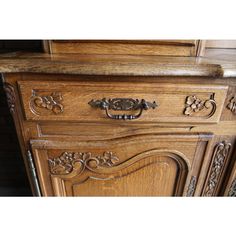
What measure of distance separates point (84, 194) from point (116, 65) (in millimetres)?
389

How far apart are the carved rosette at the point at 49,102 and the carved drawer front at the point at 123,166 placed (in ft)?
0.31

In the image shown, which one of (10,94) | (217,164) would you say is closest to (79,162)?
(10,94)

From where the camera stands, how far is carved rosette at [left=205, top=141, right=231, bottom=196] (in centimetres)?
48

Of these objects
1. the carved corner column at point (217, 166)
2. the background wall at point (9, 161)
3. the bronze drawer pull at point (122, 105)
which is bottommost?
the background wall at point (9, 161)

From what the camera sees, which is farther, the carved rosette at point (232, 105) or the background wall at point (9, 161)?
the background wall at point (9, 161)

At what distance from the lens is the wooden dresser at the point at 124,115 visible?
385mm

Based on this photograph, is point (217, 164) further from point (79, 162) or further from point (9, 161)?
point (9, 161)

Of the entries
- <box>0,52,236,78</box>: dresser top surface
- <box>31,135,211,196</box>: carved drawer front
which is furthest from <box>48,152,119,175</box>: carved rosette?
<box>0,52,236,78</box>: dresser top surface

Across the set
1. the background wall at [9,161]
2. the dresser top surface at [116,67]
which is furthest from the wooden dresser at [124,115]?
the background wall at [9,161]

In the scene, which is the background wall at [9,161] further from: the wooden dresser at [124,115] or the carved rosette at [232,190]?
the carved rosette at [232,190]

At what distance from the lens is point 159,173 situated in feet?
1.74

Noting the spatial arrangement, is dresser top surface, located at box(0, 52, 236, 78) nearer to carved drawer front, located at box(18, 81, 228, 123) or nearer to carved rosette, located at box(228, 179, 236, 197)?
carved drawer front, located at box(18, 81, 228, 123)

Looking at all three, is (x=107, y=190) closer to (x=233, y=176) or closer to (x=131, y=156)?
(x=131, y=156)

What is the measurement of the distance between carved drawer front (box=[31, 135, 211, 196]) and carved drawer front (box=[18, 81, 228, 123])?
2.5 inches
